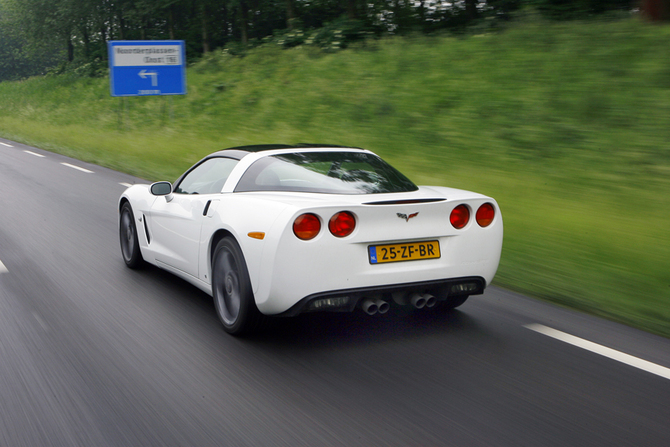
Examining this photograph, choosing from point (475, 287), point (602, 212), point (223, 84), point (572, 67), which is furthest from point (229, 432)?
point (223, 84)

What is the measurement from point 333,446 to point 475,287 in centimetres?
193

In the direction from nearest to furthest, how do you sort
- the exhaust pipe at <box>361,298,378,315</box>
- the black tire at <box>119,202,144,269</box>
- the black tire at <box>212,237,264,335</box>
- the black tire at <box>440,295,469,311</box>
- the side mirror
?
the exhaust pipe at <box>361,298,378,315</box> → the black tire at <box>212,237,264,335</box> → the black tire at <box>440,295,469,311</box> → the side mirror → the black tire at <box>119,202,144,269</box>

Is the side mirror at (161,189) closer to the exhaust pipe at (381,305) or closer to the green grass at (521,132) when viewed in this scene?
the exhaust pipe at (381,305)

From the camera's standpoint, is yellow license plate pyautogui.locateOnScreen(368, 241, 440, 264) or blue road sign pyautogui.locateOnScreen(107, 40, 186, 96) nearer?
yellow license plate pyautogui.locateOnScreen(368, 241, 440, 264)

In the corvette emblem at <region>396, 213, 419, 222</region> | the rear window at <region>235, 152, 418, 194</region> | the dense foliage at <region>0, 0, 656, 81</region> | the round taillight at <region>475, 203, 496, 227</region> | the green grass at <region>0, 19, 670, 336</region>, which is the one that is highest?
the dense foliage at <region>0, 0, 656, 81</region>

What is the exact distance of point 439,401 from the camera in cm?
345

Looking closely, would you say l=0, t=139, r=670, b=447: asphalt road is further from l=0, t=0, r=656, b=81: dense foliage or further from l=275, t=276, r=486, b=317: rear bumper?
l=0, t=0, r=656, b=81: dense foliage

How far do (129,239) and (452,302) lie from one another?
3304 mm

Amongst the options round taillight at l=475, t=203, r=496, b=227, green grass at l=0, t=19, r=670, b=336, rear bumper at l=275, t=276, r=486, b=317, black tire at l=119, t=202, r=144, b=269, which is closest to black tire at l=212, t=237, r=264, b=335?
rear bumper at l=275, t=276, r=486, b=317

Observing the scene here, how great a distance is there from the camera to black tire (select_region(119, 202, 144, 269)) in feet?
20.9

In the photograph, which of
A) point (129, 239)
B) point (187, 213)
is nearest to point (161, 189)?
point (187, 213)

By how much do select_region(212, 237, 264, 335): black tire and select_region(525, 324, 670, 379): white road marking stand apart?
6.40ft

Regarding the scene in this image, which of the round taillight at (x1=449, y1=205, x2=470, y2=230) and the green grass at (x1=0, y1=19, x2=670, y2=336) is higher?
the round taillight at (x1=449, y1=205, x2=470, y2=230)

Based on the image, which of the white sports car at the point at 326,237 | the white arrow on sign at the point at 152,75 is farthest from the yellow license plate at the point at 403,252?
the white arrow on sign at the point at 152,75
